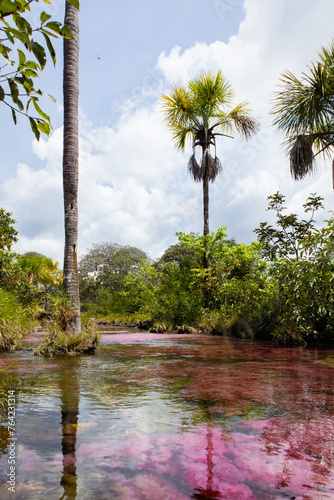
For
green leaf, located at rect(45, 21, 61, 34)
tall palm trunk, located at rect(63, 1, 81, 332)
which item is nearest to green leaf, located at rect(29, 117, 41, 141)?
green leaf, located at rect(45, 21, 61, 34)

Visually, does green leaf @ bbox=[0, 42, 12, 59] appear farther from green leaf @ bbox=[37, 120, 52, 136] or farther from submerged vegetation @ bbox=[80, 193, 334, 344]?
submerged vegetation @ bbox=[80, 193, 334, 344]

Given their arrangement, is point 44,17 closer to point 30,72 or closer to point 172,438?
point 30,72

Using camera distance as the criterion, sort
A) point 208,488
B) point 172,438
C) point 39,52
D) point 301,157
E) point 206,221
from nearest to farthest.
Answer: point 39,52 < point 208,488 < point 172,438 < point 301,157 < point 206,221

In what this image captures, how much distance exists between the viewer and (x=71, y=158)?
668cm

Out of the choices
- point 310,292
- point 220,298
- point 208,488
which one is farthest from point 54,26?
point 220,298

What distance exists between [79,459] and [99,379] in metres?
1.98

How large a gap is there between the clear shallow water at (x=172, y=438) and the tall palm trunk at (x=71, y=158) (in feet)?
10.4

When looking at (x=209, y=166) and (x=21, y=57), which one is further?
(x=209, y=166)

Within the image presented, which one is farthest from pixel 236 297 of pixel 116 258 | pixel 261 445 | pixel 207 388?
pixel 116 258

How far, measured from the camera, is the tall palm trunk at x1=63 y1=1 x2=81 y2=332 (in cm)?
647

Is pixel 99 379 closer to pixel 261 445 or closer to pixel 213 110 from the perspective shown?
pixel 261 445

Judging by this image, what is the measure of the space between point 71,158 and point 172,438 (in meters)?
5.98

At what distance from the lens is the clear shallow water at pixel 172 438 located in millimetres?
1281

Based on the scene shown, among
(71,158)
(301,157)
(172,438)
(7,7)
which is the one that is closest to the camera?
(7,7)
